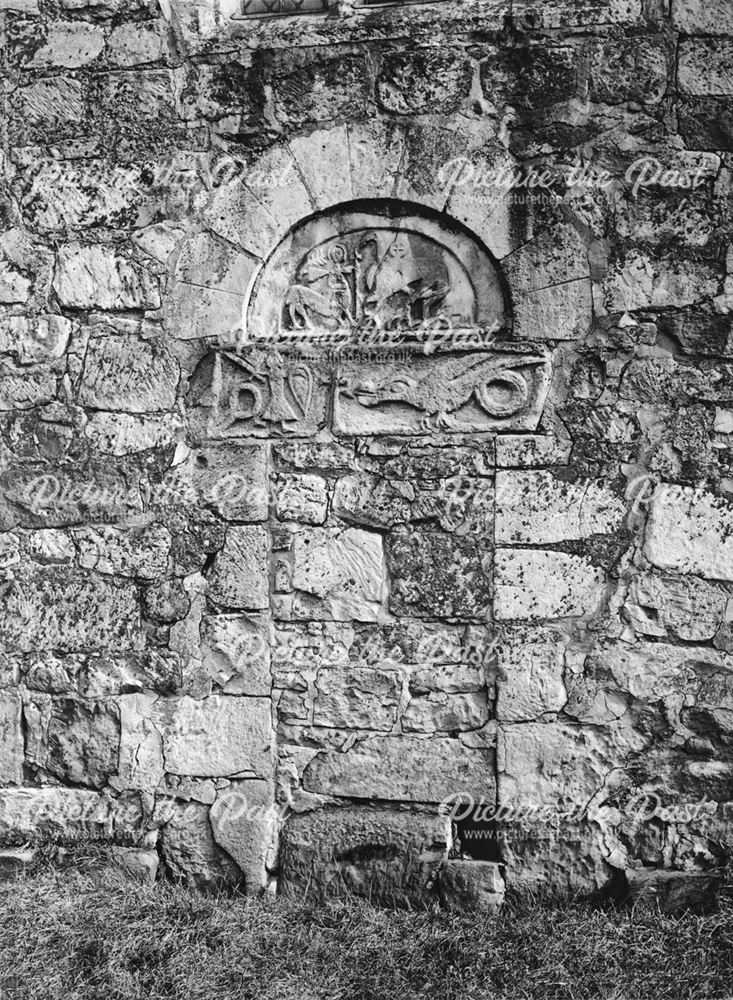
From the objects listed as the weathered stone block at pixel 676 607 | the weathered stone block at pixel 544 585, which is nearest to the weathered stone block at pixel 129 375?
the weathered stone block at pixel 544 585

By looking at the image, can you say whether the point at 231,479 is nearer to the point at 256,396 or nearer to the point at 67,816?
the point at 256,396

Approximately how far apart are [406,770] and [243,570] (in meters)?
0.93

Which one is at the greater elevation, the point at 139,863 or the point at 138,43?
the point at 138,43

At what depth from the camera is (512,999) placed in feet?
9.39

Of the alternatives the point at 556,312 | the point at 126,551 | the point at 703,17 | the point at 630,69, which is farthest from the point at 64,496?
the point at 703,17

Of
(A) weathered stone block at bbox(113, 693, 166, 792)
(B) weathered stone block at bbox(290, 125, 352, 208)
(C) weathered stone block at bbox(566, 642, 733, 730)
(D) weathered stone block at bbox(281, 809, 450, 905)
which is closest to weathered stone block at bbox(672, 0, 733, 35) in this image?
(B) weathered stone block at bbox(290, 125, 352, 208)

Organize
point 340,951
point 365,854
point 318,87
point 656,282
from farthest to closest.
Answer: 1. point 365,854
2. point 318,87
3. point 656,282
4. point 340,951

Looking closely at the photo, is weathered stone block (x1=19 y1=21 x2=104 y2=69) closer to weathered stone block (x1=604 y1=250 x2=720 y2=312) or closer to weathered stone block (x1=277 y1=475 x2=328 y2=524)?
weathered stone block (x1=277 y1=475 x2=328 y2=524)

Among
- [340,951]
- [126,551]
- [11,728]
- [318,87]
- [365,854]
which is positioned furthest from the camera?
[11,728]

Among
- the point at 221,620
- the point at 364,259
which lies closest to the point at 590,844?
the point at 221,620

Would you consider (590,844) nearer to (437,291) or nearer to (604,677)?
(604,677)

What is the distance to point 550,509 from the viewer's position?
10.6ft

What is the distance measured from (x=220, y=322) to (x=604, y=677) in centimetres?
186

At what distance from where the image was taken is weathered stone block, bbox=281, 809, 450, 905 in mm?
3328
